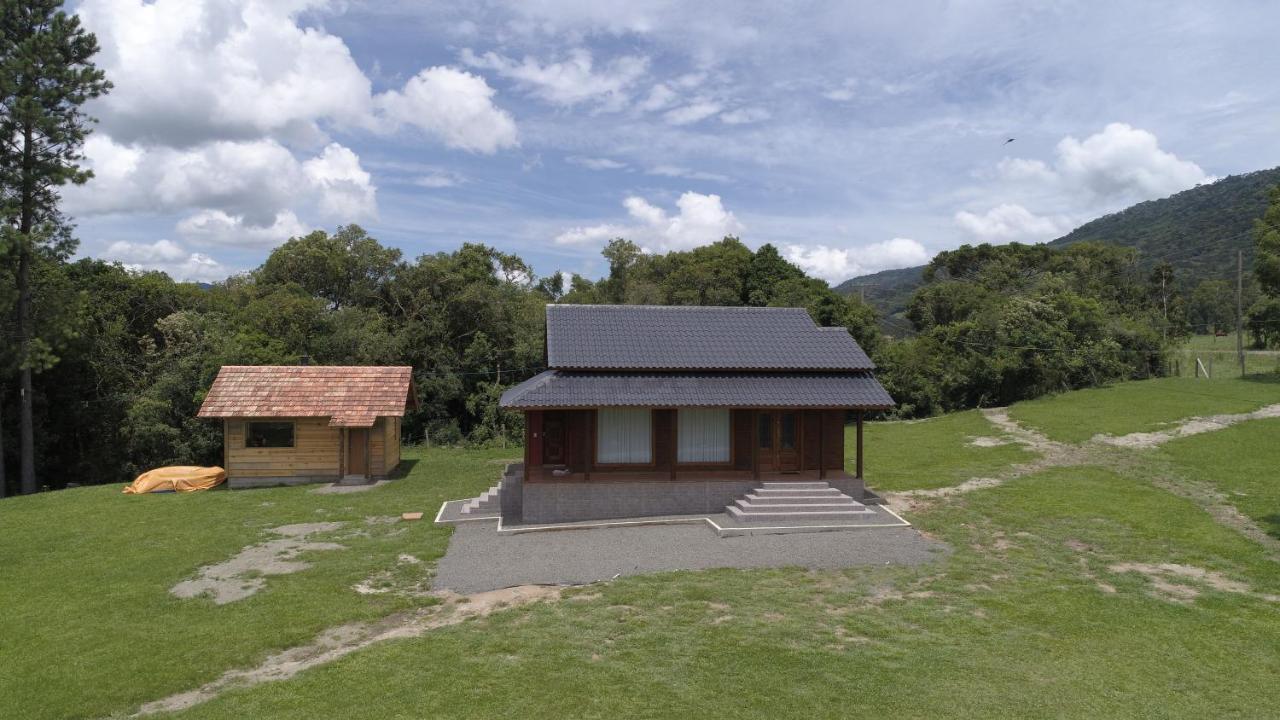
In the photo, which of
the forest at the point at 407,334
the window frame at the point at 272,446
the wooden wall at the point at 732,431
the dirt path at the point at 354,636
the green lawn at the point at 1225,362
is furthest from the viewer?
the green lawn at the point at 1225,362

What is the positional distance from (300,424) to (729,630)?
705 inches

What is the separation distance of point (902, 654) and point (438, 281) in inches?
1244

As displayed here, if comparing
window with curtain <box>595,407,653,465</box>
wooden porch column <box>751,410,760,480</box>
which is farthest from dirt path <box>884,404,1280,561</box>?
window with curtain <box>595,407,653,465</box>

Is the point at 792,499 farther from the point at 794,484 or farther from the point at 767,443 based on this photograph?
the point at 767,443

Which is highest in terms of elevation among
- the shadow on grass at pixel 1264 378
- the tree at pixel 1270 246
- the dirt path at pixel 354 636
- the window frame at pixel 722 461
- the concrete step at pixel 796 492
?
the tree at pixel 1270 246

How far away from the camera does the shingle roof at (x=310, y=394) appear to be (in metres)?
22.4

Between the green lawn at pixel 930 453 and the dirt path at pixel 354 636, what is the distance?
1294 centimetres

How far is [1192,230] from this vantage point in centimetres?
8312

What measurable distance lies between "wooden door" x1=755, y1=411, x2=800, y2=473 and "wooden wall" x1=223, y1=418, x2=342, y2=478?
44.6 ft

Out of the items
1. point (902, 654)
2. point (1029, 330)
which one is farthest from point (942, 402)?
point (902, 654)

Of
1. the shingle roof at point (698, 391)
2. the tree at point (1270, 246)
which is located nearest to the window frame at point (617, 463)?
the shingle roof at point (698, 391)

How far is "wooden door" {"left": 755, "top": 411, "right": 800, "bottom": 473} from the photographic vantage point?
61.9 ft

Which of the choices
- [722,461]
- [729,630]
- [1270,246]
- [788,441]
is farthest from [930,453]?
[1270,246]

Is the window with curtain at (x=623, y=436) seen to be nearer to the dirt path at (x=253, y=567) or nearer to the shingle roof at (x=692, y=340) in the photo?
the shingle roof at (x=692, y=340)
